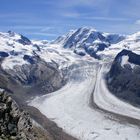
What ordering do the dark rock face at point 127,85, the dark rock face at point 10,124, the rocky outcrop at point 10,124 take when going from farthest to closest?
the dark rock face at point 127,85
the dark rock face at point 10,124
the rocky outcrop at point 10,124

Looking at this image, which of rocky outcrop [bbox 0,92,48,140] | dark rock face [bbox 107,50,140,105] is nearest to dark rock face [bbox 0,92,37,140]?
rocky outcrop [bbox 0,92,48,140]

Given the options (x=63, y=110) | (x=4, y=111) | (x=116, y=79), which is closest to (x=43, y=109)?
(x=63, y=110)

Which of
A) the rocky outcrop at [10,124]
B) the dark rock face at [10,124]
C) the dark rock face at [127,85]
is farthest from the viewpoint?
the dark rock face at [127,85]

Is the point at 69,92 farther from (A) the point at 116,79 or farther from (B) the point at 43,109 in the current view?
(B) the point at 43,109

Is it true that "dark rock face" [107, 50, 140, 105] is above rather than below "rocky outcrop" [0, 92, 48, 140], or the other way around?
above

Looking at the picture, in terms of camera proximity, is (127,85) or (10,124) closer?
(10,124)

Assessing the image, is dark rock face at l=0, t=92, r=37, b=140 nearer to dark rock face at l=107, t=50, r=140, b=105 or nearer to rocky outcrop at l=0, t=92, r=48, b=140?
rocky outcrop at l=0, t=92, r=48, b=140

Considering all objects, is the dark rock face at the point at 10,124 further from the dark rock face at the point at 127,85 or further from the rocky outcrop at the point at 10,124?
the dark rock face at the point at 127,85

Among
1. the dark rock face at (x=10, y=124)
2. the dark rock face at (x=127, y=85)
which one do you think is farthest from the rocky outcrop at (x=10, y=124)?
the dark rock face at (x=127, y=85)

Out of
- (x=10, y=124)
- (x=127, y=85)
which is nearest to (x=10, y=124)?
(x=10, y=124)

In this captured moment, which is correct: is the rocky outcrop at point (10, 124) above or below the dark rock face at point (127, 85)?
below

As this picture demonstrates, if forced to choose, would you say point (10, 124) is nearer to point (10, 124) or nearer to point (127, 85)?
point (10, 124)
